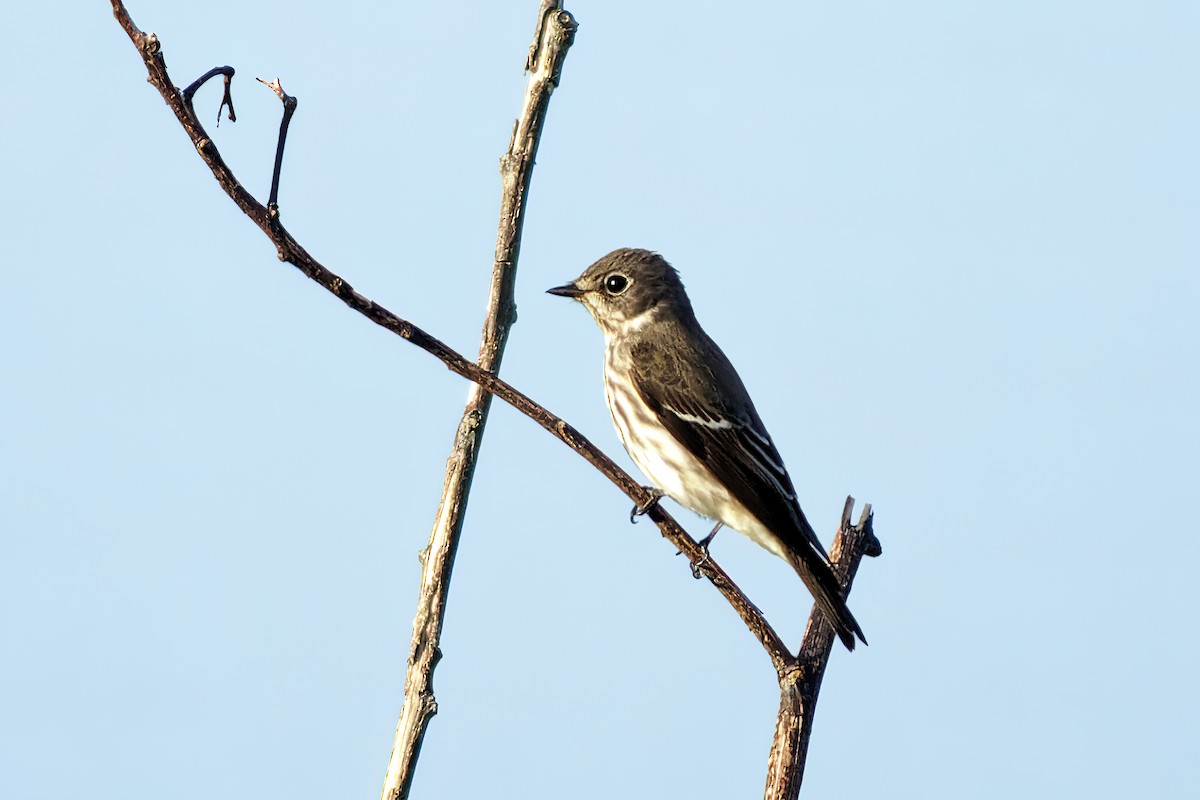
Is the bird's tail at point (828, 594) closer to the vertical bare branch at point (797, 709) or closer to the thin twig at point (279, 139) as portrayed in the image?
the vertical bare branch at point (797, 709)

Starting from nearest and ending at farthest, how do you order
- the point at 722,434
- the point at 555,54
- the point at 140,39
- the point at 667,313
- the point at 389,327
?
the point at 140,39, the point at 389,327, the point at 555,54, the point at 722,434, the point at 667,313

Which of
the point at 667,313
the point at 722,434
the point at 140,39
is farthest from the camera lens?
the point at 667,313

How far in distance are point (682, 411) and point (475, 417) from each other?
5.53 feet

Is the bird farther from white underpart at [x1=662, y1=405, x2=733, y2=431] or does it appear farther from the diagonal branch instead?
the diagonal branch

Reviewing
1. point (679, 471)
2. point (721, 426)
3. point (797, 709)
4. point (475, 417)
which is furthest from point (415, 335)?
point (721, 426)

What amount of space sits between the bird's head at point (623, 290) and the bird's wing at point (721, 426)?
0.25 meters

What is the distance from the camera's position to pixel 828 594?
4.21m

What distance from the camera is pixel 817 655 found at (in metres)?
4.02

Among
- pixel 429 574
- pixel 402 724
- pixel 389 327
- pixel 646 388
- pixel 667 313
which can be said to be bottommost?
pixel 402 724

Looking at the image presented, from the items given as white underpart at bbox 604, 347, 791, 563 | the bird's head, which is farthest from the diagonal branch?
the bird's head

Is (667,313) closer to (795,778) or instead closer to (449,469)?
(449,469)

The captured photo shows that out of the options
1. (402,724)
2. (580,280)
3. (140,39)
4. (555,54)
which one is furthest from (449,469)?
(580,280)

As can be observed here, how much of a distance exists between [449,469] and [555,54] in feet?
4.18

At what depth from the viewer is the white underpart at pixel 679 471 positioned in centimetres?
517
